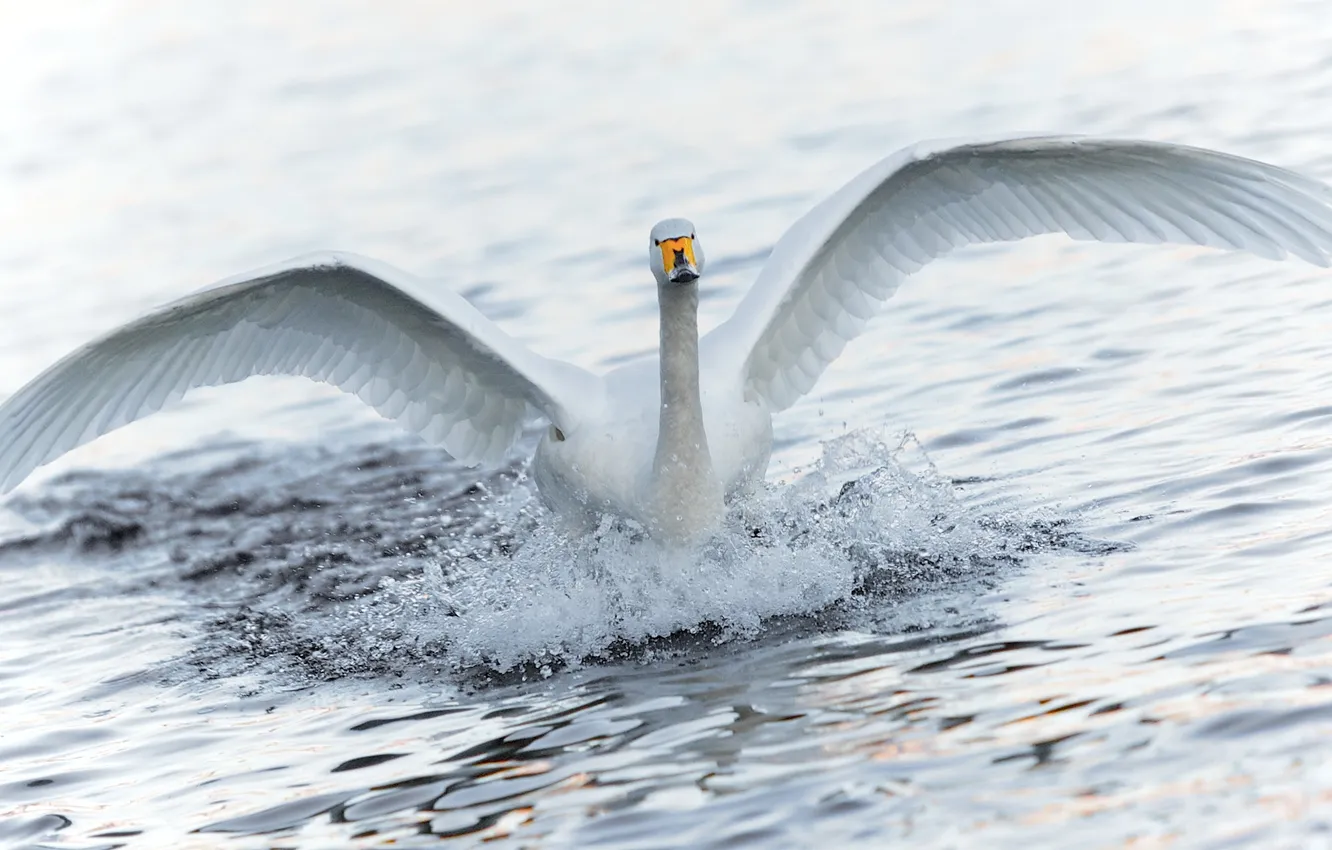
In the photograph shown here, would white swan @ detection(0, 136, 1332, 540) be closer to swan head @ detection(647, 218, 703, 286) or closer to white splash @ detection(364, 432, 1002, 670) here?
swan head @ detection(647, 218, 703, 286)

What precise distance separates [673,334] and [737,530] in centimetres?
101

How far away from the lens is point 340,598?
11.0 metres

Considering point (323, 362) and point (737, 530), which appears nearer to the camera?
point (737, 530)

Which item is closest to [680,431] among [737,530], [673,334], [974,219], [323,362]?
[673,334]

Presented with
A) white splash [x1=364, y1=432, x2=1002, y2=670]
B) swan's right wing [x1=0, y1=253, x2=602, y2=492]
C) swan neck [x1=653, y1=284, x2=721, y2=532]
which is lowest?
white splash [x1=364, y1=432, x2=1002, y2=670]

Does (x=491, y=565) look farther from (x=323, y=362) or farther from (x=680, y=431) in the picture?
(x=680, y=431)

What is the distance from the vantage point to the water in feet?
21.6

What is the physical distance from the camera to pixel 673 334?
8.84 metres

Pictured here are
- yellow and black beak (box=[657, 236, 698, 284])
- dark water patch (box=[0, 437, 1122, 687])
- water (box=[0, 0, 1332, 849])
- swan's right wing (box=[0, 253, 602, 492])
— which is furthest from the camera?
swan's right wing (box=[0, 253, 602, 492])

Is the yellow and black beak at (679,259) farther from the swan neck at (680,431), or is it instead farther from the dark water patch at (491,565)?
the dark water patch at (491,565)

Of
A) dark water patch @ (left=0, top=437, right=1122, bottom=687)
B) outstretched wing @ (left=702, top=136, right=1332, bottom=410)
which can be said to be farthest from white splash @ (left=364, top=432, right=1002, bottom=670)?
outstretched wing @ (left=702, top=136, right=1332, bottom=410)

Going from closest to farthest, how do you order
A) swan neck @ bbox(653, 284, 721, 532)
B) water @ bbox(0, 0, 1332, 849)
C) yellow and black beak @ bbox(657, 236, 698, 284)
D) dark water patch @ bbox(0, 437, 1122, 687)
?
water @ bbox(0, 0, 1332, 849) → yellow and black beak @ bbox(657, 236, 698, 284) → dark water patch @ bbox(0, 437, 1122, 687) → swan neck @ bbox(653, 284, 721, 532)

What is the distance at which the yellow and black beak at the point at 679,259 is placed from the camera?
321 inches

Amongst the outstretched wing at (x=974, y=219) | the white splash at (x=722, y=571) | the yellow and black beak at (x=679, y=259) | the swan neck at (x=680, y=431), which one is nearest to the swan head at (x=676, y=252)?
the yellow and black beak at (x=679, y=259)
